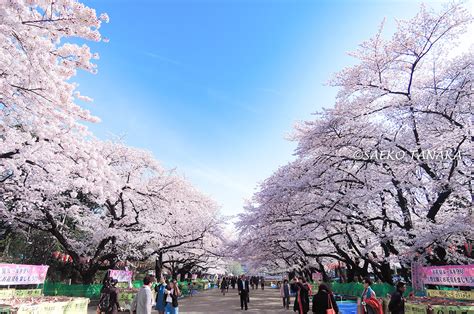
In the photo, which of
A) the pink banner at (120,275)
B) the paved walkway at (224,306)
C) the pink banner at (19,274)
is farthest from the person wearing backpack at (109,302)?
the pink banner at (120,275)

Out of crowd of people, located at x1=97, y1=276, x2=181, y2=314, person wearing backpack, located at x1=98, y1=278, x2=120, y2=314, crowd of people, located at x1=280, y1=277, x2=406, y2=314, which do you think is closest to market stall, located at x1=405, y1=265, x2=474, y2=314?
crowd of people, located at x1=280, y1=277, x2=406, y2=314

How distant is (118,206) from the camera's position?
2306 centimetres

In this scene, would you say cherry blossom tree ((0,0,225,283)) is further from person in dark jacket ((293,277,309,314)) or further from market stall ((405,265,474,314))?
market stall ((405,265,474,314))

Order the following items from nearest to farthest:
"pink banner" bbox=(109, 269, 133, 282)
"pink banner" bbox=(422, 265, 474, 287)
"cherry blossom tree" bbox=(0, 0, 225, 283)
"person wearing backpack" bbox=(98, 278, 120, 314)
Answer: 1. "cherry blossom tree" bbox=(0, 0, 225, 283)
2. "person wearing backpack" bbox=(98, 278, 120, 314)
3. "pink banner" bbox=(422, 265, 474, 287)
4. "pink banner" bbox=(109, 269, 133, 282)

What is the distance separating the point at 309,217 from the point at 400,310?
851cm

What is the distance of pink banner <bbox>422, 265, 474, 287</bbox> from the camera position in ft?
30.8

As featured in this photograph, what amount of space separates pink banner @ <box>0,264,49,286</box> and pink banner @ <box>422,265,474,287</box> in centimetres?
1394

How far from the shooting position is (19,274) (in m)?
11.5

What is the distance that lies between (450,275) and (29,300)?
1225 cm

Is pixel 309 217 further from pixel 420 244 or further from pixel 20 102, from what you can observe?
pixel 20 102

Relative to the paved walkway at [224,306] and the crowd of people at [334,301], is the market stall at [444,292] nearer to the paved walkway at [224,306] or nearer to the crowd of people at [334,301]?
the crowd of people at [334,301]

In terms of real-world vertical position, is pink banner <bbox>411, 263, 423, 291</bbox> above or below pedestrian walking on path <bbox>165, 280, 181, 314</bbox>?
above

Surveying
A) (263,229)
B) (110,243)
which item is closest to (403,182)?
(263,229)

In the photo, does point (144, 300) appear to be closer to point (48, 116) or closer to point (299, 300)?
point (299, 300)
